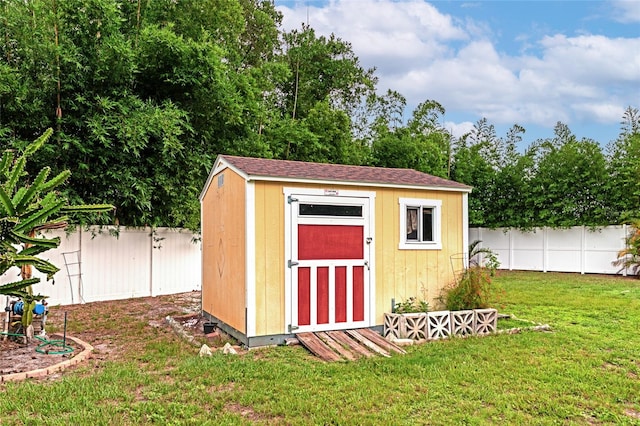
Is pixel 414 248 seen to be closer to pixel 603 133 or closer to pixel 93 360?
pixel 93 360

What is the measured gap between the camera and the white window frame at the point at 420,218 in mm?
7312

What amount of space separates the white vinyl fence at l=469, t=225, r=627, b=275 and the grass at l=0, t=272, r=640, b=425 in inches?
445

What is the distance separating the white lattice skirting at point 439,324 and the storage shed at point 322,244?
33cm

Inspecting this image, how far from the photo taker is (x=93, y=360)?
5.74 metres

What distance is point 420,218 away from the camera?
24.5 feet

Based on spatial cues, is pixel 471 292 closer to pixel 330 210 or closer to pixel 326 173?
pixel 330 210

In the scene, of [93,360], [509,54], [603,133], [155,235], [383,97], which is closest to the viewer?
[93,360]

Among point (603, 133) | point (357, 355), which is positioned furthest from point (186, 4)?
point (603, 133)

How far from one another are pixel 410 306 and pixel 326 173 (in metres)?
2.46

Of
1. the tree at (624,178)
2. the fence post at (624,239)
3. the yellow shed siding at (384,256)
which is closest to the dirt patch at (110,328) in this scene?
the yellow shed siding at (384,256)

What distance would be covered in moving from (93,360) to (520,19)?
12729 mm

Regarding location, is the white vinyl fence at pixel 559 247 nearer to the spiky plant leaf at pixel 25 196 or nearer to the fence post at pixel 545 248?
Answer: the fence post at pixel 545 248

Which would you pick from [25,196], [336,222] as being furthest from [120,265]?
[336,222]

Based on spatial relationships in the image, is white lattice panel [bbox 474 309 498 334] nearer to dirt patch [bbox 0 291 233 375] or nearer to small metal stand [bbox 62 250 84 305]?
dirt patch [bbox 0 291 233 375]
